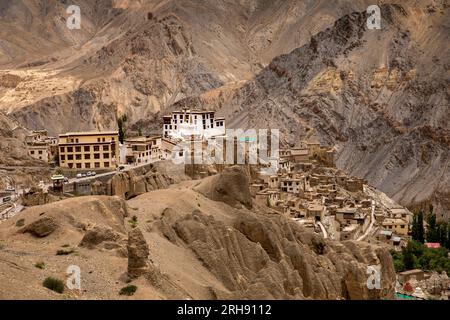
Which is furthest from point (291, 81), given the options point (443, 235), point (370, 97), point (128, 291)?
point (128, 291)

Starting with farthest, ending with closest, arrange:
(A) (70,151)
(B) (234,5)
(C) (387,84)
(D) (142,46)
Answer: (B) (234,5)
(D) (142,46)
(C) (387,84)
(A) (70,151)

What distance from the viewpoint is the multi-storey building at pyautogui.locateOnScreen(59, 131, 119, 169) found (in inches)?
2190

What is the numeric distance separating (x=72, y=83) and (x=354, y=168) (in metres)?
59.5

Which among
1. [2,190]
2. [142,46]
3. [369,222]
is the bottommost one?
[369,222]

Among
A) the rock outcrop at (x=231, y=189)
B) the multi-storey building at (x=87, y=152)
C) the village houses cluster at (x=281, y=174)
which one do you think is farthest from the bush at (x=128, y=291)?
the multi-storey building at (x=87, y=152)

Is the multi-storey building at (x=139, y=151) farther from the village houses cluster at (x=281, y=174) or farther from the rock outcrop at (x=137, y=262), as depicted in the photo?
the rock outcrop at (x=137, y=262)

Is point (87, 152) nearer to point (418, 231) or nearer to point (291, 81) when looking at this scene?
point (418, 231)

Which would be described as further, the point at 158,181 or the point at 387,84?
the point at 387,84

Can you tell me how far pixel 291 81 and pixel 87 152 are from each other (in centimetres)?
6875

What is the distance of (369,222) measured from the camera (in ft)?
210

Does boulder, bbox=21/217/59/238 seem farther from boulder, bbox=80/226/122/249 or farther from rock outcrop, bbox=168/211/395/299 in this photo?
rock outcrop, bbox=168/211/395/299

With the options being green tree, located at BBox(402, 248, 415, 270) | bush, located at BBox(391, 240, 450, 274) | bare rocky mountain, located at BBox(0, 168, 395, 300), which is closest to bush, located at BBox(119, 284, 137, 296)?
bare rocky mountain, located at BBox(0, 168, 395, 300)

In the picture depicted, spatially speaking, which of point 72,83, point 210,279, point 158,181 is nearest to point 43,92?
point 72,83

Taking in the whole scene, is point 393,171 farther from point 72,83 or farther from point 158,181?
point 72,83
